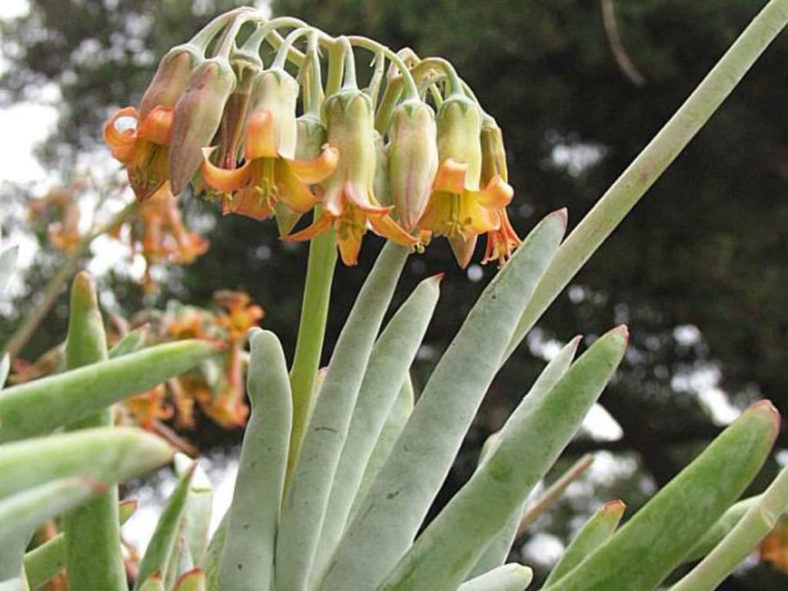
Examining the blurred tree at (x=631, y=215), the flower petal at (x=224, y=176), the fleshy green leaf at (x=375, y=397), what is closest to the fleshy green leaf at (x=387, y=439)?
the fleshy green leaf at (x=375, y=397)

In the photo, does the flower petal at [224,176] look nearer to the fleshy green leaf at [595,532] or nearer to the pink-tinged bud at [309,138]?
the pink-tinged bud at [309,138]

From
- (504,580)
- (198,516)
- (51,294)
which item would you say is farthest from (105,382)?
(51,294)

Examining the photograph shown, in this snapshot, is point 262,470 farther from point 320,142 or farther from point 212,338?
point 212,338

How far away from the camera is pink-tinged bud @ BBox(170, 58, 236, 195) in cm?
53

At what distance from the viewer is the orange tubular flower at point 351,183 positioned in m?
0.51

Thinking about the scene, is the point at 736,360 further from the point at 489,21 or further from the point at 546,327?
the point at 489,21

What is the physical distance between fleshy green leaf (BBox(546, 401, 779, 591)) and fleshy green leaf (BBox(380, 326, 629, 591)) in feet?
0.13

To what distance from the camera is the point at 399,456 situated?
449 millimetres

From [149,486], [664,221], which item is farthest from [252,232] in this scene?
[664,221]

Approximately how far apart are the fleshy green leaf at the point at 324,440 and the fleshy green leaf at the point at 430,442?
14 millimetres

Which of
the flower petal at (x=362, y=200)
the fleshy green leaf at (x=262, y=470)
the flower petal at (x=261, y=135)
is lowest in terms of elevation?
the fleshy green leaf at (x=262, y=470)

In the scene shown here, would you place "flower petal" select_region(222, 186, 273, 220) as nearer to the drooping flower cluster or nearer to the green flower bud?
the green flower bud

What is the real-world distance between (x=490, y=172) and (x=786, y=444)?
18.2 ft

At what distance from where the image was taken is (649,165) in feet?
1.59
